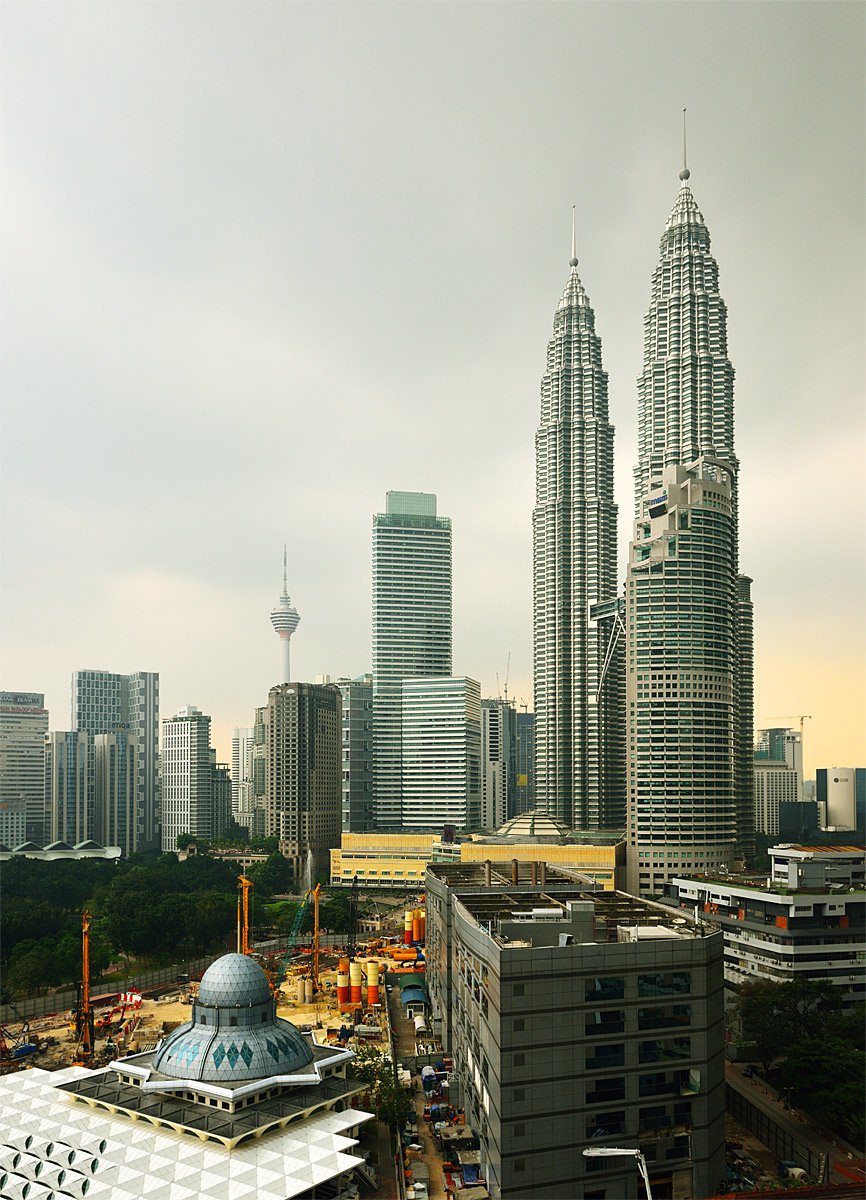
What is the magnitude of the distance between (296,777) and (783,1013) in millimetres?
74275

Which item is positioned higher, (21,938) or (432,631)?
(432,631)

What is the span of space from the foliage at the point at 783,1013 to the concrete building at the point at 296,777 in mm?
70569

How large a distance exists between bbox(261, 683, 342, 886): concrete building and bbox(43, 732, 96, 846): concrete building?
65.7ft

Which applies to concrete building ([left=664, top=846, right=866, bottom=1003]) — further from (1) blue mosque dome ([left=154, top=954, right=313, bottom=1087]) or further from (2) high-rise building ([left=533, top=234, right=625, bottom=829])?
(2) high-rise building ([left=533, top=234, right=625, bottom=829])

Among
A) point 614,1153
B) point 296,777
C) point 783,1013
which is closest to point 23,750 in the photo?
point 296,777

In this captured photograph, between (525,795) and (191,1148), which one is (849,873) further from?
(525,795)

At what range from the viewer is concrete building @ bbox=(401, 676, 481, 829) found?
329 ft

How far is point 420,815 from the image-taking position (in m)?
101

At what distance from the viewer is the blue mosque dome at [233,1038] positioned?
24172mm

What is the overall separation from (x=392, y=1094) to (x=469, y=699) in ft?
246

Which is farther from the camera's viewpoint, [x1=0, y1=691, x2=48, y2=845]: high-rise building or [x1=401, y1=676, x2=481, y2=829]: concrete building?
[x1=401, y1=676, x2=481, y2=829]: concrete building

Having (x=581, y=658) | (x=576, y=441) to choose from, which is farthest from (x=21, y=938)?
(x=576, y=441)

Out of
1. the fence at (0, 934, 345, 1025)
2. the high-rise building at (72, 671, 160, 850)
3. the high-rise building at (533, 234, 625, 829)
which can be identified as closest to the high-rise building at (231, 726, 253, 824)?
the high-rise building at (72, 671, 160, 850)

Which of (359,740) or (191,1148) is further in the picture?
(359,740)
